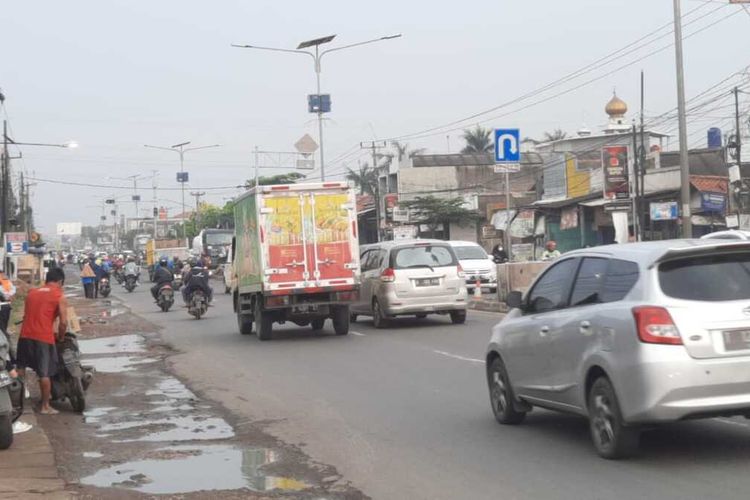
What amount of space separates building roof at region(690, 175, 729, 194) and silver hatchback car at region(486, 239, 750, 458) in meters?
34.5

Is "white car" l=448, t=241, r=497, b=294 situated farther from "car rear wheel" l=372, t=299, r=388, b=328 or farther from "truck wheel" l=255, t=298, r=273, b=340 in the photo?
"truck wheel" l=255, t=298, r=273, b=340

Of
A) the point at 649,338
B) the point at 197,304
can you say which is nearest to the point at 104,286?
the point at 197,304

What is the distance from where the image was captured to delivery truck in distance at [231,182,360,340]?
2077cm

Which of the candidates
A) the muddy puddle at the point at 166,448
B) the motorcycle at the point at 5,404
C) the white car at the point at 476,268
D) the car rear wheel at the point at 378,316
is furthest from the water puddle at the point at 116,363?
the white car at the point at 476,268

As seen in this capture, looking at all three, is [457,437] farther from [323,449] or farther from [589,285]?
[589,285]

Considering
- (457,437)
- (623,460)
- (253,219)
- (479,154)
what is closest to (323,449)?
(457,437)

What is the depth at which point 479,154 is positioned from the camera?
81312mm

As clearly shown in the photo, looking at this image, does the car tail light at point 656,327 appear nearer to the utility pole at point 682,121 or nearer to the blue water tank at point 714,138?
the utility pole at point 682,121

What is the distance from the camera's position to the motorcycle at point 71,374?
1200 cm

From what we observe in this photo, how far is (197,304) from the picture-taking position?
29125 mm

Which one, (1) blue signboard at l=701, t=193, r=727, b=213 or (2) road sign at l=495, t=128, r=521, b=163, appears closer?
(2) road sign at l=495, t=128, r=521, b=163

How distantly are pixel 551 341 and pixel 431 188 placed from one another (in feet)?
222

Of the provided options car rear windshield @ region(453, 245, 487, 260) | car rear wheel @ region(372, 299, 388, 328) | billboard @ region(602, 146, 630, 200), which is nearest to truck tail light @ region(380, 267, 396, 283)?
car rear wheel @ region(372, 299, 388, 328)

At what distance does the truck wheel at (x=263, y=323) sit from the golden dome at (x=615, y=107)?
51425 millimetres
